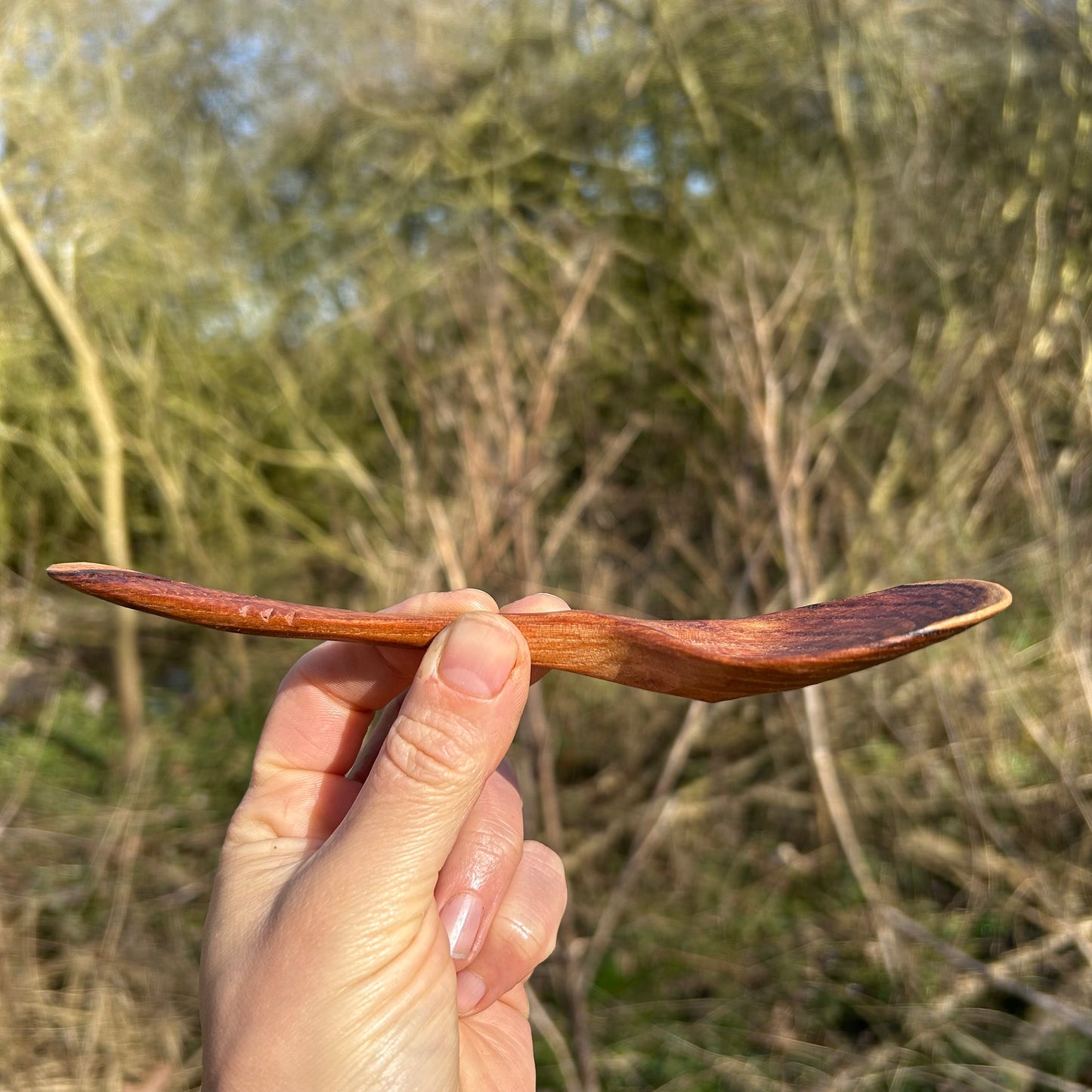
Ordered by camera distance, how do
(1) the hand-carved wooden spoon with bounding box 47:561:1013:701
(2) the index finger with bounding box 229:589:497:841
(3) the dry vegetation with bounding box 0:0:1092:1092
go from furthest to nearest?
1. (3) the dry vegetation with bounding box 0:0:1092:1092
2. (2) the index finger with bounding box 229:589:497:841
3. (1) the hand-carved wooden spoon with bounding box 47:561:1013:701

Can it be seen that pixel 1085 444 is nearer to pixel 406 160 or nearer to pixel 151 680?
pixel 406 160

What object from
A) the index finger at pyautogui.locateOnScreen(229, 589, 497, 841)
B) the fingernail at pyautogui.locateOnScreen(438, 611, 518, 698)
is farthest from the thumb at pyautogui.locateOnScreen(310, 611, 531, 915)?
the index finger at pyautogui.locateOnScreen(229, 589, 497, 841)

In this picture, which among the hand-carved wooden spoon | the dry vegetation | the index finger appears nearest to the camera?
the hand-carved wooden spoon

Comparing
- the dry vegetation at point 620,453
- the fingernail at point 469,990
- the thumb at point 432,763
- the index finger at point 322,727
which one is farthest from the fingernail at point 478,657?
the dry vegetation at point 620,453

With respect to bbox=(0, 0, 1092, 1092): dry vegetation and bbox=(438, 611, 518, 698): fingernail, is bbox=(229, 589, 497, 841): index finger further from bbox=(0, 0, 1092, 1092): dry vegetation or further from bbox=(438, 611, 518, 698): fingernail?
bbox=(0, 0, 1092, 1092): dry vegetation

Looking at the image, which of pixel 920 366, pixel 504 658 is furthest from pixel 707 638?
pixel 920 366

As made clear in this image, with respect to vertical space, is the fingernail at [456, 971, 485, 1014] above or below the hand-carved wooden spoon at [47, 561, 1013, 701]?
below

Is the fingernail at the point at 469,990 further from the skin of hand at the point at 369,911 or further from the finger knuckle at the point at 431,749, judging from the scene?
the finger knuckle at the point at 431,749
